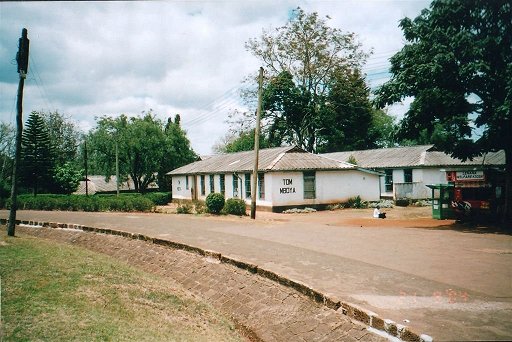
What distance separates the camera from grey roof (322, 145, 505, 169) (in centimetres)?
3388

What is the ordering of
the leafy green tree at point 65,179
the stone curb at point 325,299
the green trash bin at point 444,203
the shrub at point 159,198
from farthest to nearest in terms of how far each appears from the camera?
the leafy green tree at point 65,179
the shrub at point 159,198
the green trash bin at point 444,203
the stone curb at point 325,299

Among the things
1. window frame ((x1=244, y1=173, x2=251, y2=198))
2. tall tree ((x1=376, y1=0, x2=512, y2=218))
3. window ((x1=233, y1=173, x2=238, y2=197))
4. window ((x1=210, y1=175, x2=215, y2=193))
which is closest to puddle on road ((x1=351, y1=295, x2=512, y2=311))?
tall tree ((x1=376, y1=0, x2=512, y2=218))

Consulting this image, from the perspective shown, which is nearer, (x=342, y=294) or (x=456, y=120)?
(x=342, y=294)

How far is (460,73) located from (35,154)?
1593 inches

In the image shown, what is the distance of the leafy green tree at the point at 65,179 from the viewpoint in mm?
42062

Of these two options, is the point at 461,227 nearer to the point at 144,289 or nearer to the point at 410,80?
the point at 410,80

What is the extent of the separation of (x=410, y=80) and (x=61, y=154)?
56.3m

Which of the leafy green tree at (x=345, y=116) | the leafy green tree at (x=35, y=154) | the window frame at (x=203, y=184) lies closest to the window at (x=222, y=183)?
the window frame at (x=203, y=184)

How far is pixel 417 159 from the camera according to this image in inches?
1369

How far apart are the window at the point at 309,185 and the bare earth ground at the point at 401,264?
30.6 feet

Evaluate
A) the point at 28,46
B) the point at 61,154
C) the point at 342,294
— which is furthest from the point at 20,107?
the point at 61,154

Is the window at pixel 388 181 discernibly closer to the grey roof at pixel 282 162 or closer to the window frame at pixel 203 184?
the grey roof at pixel 282 162

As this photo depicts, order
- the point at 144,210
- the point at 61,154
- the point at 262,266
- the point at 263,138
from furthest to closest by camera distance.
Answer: the point at 61,154 < the point at 263,138 < the point at 144,210 < the point at 262,266

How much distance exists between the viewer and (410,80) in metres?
16.6
